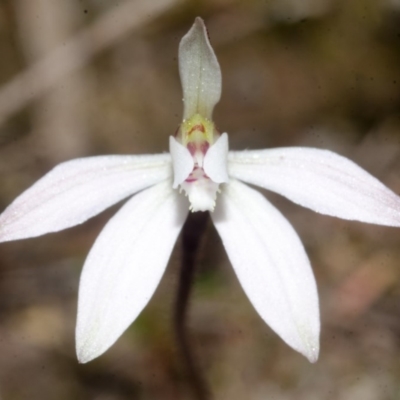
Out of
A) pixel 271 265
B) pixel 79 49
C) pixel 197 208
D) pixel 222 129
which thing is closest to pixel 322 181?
pixel 271 265

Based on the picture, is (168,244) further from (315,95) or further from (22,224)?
(315,95)

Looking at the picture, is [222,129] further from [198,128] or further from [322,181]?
[322,181]

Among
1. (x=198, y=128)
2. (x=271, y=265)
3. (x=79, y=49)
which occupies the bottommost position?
(x=271, y=265)

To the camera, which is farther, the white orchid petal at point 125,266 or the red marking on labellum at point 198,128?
the red marking on labellum at point 198,128

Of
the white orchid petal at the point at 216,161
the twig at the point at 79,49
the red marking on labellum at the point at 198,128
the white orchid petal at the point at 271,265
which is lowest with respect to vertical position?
the white orchid petal at the point at 271,265

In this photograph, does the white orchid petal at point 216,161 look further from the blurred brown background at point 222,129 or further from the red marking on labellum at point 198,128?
the blurred brown background at point 222,129

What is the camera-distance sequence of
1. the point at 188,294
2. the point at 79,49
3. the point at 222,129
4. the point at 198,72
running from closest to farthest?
the point at 198,72 → the point at 188,294 → the point at 79,49 → the point at 222,129

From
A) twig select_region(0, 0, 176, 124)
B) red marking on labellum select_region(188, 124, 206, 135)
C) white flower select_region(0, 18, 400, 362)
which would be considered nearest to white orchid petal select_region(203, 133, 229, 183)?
white flower select_region(0, 18, 400, 362)

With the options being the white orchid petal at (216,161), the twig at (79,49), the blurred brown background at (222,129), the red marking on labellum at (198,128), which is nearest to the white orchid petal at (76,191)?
the red marking on labellum at (198,128)

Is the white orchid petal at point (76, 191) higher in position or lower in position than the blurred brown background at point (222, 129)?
lower
